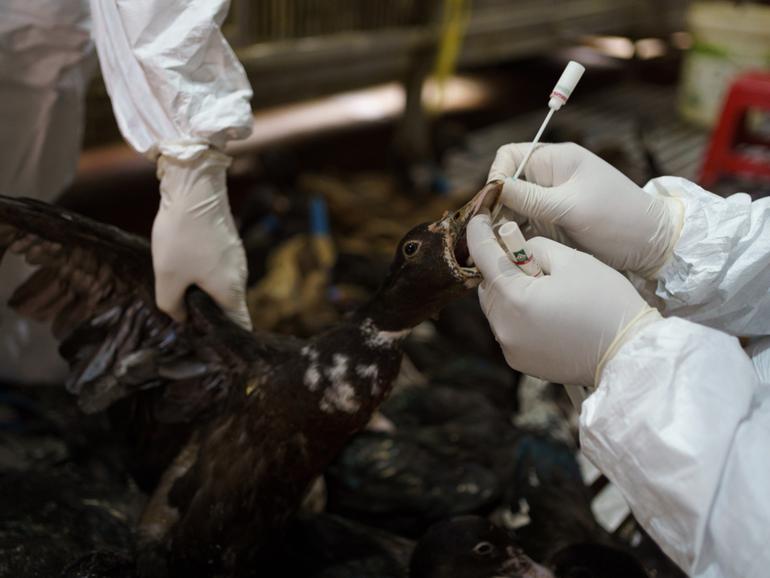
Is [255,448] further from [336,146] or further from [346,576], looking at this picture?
[336,146]

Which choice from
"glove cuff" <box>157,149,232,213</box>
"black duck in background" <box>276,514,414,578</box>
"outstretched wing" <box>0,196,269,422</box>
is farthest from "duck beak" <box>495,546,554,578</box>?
"glove cuff" <box>157,149,232,213</box>

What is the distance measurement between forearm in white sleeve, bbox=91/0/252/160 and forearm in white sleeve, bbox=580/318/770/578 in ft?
2.59

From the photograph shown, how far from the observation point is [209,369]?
1419 millimetres

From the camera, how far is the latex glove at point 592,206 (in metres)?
1.14

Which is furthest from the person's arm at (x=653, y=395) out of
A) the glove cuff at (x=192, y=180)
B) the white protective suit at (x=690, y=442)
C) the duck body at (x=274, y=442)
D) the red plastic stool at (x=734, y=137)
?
the red plastic stool at (x=734, y=137)

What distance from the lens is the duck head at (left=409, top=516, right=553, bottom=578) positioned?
1.32 m

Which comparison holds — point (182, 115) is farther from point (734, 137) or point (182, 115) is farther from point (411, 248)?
point (734, 137)

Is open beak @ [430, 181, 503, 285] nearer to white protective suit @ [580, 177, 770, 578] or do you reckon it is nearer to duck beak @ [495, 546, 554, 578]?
white protective suit @ [580, 177, 770, 578]

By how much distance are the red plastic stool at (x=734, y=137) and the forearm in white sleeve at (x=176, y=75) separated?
7.19 feet

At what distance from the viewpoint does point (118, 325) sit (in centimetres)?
148

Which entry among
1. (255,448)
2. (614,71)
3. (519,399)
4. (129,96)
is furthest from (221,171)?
(614,71)

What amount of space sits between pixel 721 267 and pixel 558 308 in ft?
1.01

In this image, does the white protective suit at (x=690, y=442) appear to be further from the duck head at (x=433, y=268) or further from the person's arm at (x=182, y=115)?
the person's arm at (x=182, y=115)

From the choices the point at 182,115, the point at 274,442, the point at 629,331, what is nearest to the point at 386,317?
the point at 274,442
